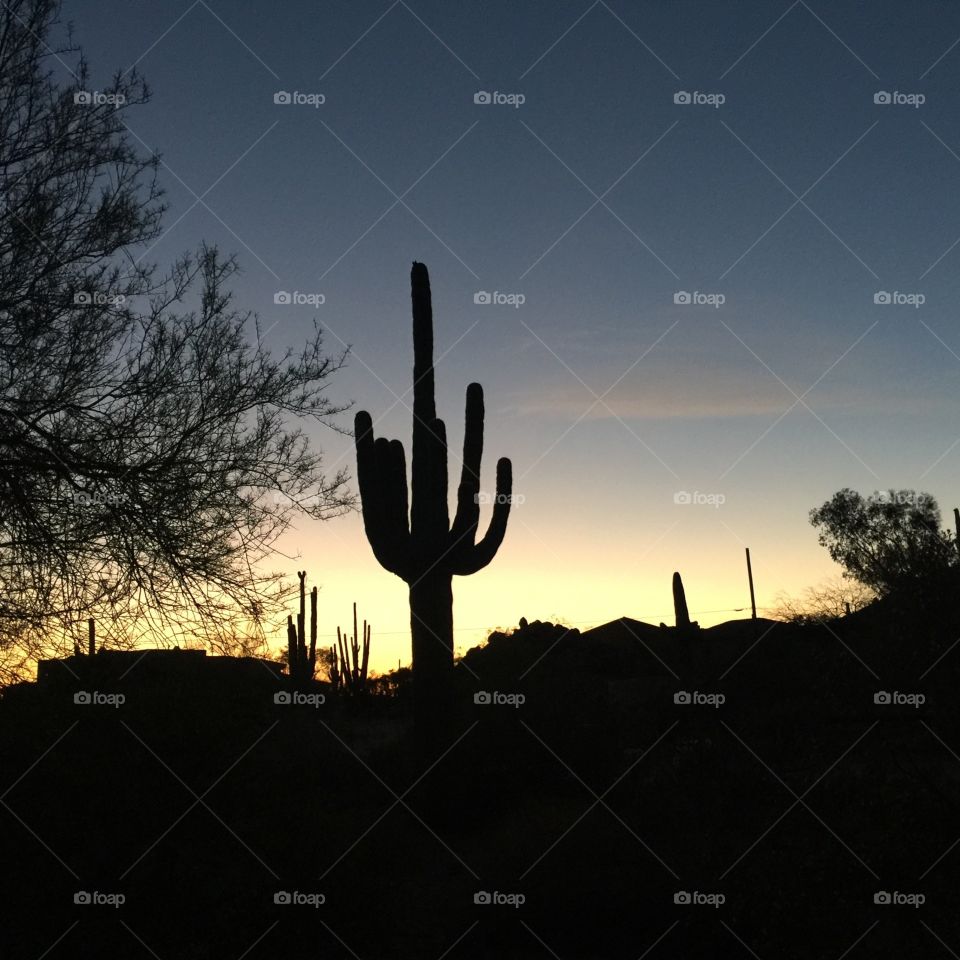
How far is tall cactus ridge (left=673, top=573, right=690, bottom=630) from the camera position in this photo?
20.5m

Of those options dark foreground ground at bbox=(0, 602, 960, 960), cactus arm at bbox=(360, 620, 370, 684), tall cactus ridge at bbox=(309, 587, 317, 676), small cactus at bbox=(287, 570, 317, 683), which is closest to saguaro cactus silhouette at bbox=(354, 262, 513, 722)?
dark foreground ground at bbox=(0, 602, 960, 960)

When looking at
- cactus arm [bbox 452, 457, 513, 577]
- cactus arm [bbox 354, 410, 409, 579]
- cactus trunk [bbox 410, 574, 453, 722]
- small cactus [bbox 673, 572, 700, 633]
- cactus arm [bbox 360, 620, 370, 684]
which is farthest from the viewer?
cactus arm [bbox 360, 620, 370, 684]

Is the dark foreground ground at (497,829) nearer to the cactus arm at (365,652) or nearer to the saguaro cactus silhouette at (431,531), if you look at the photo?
the saguaro cactus silhouette at (431,531)

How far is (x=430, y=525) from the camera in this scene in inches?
500

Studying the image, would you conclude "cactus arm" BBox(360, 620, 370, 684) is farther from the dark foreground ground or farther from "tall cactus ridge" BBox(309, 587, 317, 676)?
the dark foreground ground

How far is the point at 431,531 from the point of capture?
12.7 meters

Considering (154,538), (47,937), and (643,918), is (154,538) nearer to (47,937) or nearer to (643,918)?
(47,937)

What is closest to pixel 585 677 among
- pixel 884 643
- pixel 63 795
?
pixel 884 643

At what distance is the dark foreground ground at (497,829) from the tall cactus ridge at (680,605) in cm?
530

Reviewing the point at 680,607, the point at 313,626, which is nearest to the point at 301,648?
the point at 313,626

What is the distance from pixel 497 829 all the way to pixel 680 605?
1167cm

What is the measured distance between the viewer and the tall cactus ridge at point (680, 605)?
2049cm

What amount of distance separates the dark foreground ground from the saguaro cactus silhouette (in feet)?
3.25

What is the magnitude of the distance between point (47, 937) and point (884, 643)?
1093cm
